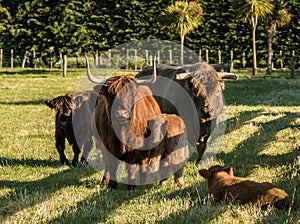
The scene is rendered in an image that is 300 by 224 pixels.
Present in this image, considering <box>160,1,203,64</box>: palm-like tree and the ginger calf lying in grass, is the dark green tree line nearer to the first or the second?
<box>160,1,203,64</box>: palm-like tree

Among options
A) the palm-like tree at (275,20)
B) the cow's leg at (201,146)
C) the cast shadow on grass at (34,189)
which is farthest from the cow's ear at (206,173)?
the palm-like tree at (275,20)

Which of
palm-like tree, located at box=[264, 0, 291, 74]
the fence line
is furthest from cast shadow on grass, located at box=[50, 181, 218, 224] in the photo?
palm-like tree, located at box=[264, 0, 291, 74]

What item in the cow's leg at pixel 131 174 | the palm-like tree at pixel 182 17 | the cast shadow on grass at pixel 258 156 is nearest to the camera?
the cow's leg at pixel 131 174

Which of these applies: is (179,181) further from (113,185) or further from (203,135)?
(203,135)

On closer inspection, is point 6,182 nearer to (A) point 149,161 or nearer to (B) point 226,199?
(A) point 149,161

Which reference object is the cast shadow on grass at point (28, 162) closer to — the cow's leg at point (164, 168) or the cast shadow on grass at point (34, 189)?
the cast shadow on grass at point (34, 189)

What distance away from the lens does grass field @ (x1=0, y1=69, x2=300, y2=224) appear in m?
4.55

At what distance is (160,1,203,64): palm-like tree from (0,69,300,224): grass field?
22209 mm

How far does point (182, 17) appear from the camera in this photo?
1344 inches

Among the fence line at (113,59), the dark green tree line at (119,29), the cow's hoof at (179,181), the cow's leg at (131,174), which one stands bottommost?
the cow's hoof at (179,181)

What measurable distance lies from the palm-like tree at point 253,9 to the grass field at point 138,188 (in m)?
22.2

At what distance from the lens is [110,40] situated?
129 feet

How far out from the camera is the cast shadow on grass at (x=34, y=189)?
4.97 m

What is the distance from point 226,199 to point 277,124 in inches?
241
